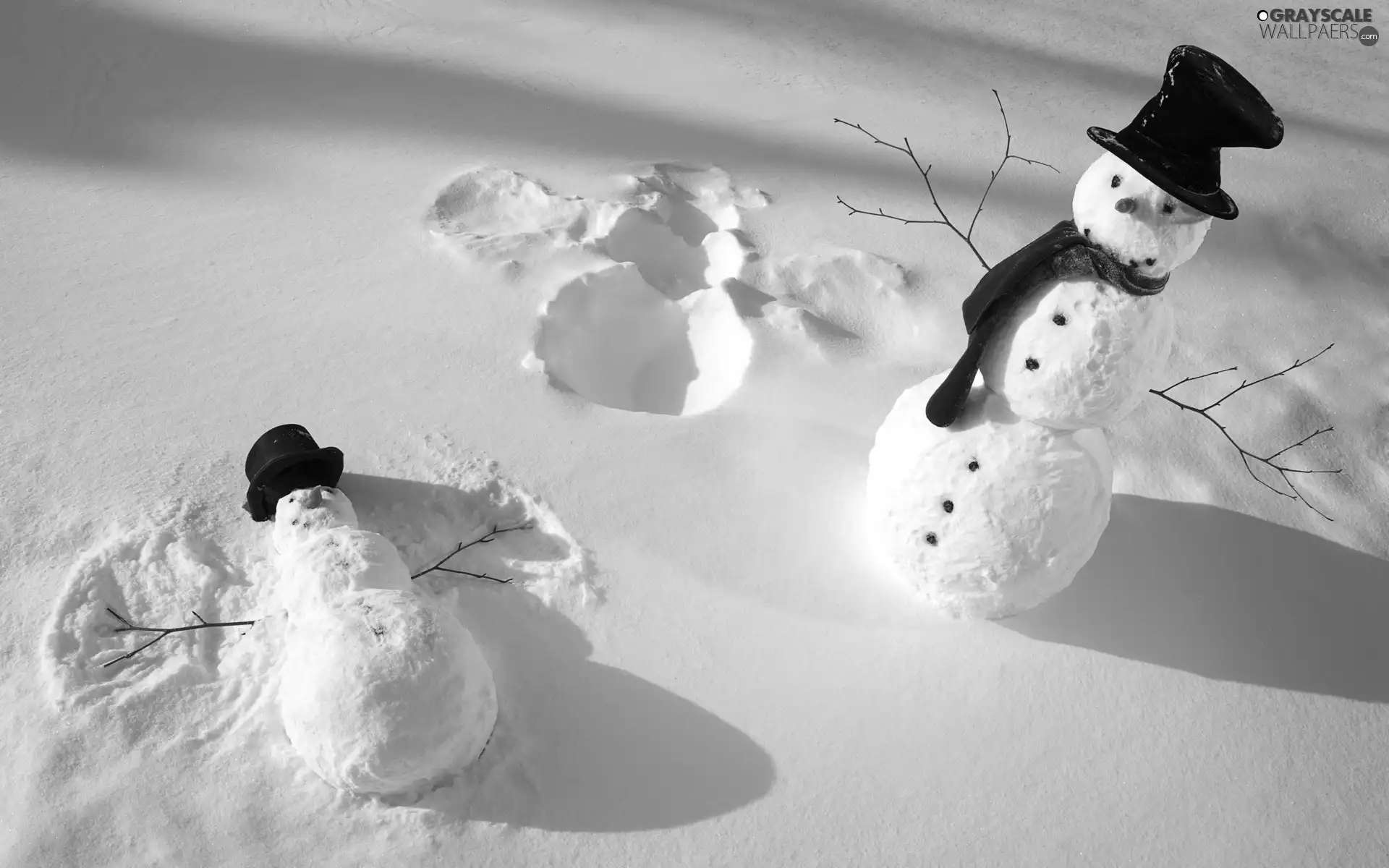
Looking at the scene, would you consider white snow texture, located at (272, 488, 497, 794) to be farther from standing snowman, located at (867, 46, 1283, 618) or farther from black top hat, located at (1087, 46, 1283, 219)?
black top hat, located at (1087, 46, 1283, 219)

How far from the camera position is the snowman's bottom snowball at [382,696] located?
1.86m

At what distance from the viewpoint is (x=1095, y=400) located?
195cm

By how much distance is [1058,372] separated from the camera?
1941 mm

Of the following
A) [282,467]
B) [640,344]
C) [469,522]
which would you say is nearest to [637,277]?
[640,344]

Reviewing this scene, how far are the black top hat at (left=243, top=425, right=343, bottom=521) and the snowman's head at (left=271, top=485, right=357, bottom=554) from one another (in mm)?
26

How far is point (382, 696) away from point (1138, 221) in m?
1.46

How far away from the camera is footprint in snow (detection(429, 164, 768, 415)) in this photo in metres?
2.83

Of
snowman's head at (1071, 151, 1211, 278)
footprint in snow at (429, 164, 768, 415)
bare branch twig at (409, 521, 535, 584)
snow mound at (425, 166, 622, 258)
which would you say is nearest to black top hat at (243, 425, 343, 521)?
bare branch twig at (409, 521, 535, 584)

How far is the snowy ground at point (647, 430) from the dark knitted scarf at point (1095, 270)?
0.75 m

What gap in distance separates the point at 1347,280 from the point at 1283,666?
57.8 inches

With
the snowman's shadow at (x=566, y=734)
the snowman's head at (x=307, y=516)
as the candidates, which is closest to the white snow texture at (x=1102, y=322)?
the snowman's shadow at (x=566, y=734)

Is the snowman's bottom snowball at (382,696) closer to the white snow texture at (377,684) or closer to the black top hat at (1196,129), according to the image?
the white snow texture at (377,684)

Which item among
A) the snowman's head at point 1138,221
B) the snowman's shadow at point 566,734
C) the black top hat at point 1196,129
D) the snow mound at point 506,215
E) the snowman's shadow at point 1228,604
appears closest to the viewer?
the black top hat at point 1196,129

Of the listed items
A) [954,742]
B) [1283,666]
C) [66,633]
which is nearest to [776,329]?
[954,742]
